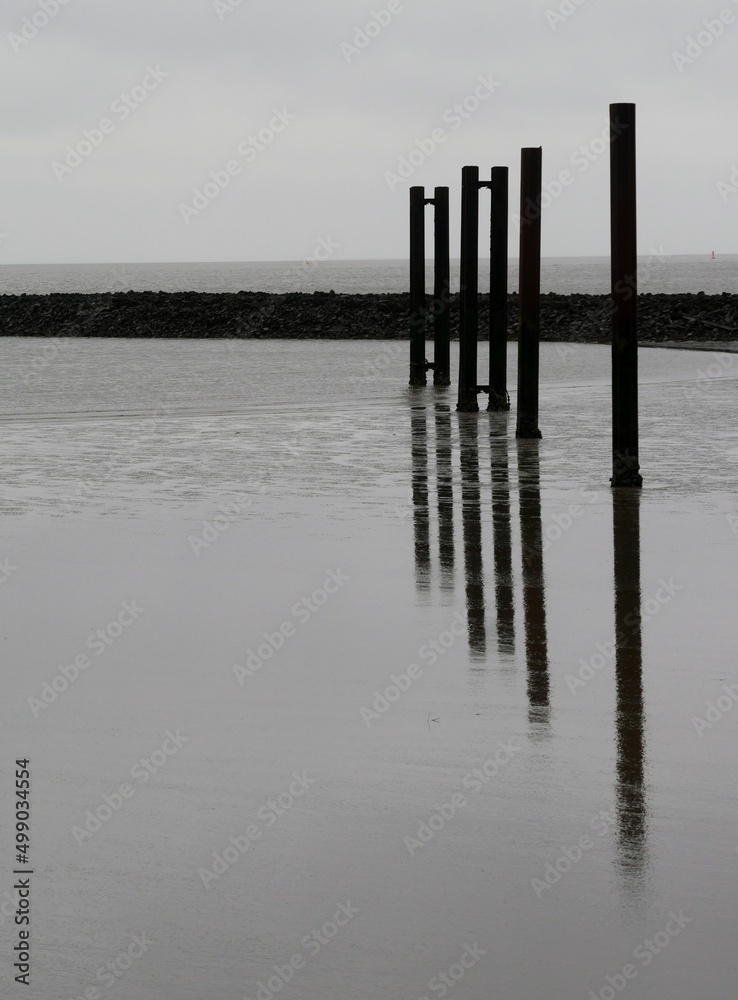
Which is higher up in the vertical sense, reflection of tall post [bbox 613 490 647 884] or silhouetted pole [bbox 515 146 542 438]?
silhouetted pole [bbox 515 146 542 438]

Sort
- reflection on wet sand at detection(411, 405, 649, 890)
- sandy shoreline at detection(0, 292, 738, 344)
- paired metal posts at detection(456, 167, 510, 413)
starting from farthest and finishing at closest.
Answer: sandy shoreline at detection(0, 292, 738, 344) < paired metal posts at detection(456, 167, 510, 413) < reflection on wet sand at detection(411, 405, 649, 890)

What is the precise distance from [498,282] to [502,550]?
31.0 ft

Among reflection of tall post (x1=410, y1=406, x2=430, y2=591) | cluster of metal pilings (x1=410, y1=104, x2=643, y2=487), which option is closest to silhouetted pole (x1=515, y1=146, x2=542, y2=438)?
cluster of metal pilings (x1=410, y1=104, x2=643, y2=487)

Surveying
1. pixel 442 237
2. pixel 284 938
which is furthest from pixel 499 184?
pixel 284 938

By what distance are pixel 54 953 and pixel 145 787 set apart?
1.24 meters

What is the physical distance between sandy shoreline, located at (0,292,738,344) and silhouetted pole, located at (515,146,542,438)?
21.1 metres

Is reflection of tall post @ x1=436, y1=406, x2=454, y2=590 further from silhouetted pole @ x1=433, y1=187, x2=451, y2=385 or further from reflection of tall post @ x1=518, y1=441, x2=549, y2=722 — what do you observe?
silhouetted pole @ x1=433, y1=187, x2=451, y2=385

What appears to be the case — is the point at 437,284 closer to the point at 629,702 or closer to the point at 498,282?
the point at 498,282

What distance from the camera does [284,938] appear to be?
4004mm

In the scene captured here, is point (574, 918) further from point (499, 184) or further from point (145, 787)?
point (499, 184)

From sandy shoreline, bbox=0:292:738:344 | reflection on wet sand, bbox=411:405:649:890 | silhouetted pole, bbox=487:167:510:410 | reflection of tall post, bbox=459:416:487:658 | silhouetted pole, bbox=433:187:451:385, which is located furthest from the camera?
sandy shoreline, bbox=0:292:738:344

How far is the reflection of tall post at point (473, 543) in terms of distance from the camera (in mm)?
7422

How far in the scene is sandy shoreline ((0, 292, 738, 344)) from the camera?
39.5 meters

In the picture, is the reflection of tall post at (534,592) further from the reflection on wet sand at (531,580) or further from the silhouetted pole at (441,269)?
the silhouetted pole at (441,269)
